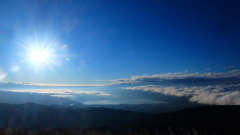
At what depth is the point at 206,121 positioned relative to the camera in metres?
47.7

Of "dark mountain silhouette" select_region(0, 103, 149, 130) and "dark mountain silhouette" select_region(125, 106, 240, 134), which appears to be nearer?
"dark mountain silhouette" select_region(125, 106, 240, 134)

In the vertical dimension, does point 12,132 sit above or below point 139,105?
above

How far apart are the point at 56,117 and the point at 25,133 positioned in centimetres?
12810

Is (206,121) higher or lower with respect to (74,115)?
higher

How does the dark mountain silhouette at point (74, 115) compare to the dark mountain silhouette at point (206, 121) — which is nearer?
the dark mountain silhouette at point (206, 121)

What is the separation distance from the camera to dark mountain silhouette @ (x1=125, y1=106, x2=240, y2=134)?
38.0 m

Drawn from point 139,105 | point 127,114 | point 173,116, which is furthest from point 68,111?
point 173,116

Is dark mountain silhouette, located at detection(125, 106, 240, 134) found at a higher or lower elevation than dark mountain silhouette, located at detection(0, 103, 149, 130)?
higher

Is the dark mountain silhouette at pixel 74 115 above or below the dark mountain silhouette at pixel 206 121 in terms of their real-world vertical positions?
below

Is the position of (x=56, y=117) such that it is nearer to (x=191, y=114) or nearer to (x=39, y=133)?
(x=191, y=114)

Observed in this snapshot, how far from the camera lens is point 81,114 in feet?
468

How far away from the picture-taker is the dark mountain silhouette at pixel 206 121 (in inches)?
1497

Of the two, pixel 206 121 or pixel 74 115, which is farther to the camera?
pixel 74 115

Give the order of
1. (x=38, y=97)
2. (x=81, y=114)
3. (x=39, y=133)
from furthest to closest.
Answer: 1. (x=38, y=97)
2. (x=81, y=114)
3. (x=39, y=133)
